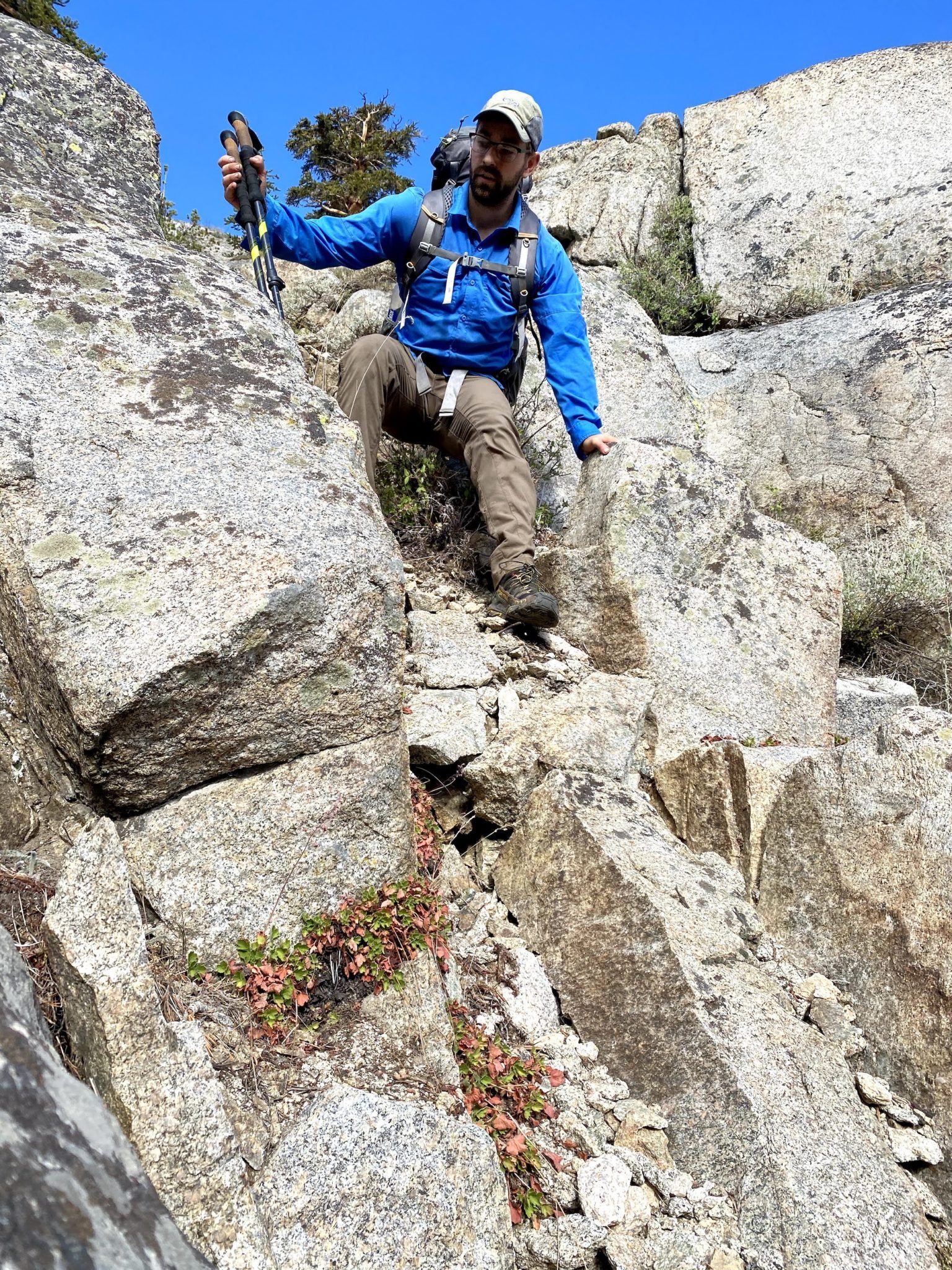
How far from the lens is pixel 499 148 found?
5699mm

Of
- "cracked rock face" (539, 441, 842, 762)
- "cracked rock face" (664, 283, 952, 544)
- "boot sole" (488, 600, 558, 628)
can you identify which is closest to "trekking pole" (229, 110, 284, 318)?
"boot sole" (488, 600, 558, 628)

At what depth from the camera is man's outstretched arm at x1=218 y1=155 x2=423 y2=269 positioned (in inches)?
221

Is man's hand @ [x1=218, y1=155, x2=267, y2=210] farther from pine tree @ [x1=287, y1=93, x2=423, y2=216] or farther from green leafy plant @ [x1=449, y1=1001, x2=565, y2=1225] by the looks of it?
pine tree @ [x1=287, y1=93, x2=423, y2=216]

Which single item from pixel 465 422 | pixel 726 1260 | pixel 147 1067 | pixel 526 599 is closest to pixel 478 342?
pixel 465 422

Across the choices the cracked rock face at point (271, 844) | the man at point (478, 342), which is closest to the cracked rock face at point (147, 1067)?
the cracked rock face at point (271, 844)

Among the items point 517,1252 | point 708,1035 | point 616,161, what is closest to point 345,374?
point 708,1035

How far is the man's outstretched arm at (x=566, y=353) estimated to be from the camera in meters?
6.20

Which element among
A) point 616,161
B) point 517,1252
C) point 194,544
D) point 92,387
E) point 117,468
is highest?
point 616,161

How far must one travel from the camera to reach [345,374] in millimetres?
5738

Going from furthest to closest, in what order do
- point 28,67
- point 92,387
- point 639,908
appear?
1. point 28,67
2. point 639,908
3. point 92,387

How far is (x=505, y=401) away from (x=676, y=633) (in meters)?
1.98

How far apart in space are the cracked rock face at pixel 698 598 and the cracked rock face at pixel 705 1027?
53.7 inches

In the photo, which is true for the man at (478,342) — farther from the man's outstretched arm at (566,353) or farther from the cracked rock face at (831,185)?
the cracked rock face at (831,185)

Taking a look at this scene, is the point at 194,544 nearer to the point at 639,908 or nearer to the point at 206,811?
the point at 206,811
